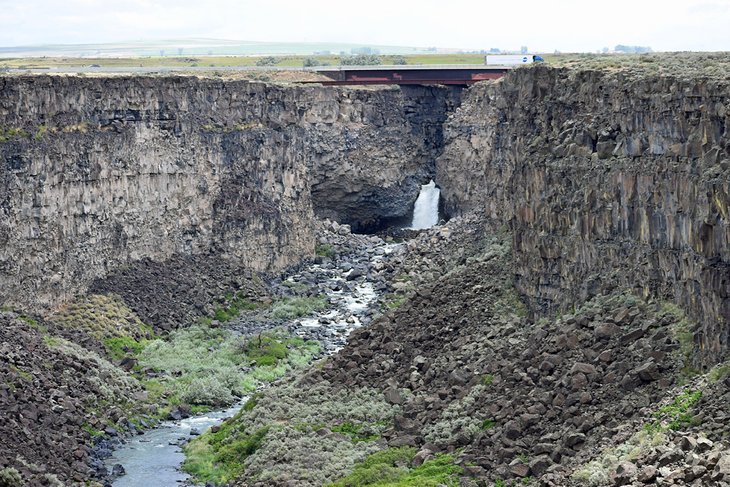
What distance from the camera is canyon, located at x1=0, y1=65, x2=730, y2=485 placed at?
43250mm

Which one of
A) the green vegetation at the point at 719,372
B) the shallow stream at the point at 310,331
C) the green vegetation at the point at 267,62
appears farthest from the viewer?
the green vegetation at the point at 267,62

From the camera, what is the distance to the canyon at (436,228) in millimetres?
43250

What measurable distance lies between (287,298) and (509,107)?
79.6 ft

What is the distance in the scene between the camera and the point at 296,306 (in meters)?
82.4

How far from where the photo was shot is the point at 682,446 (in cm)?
3631

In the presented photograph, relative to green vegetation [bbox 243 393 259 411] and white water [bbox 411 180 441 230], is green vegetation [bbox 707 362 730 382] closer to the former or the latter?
green vegetation [bbox 243 393 259 411]

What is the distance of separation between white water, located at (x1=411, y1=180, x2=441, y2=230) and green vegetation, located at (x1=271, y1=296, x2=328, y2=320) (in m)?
23.7

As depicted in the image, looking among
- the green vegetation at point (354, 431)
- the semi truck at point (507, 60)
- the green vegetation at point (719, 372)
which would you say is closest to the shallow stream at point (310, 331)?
the green vegetation at point (354, 431)

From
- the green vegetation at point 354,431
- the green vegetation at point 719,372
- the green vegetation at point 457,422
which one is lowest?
the green vegetation at point 354,431

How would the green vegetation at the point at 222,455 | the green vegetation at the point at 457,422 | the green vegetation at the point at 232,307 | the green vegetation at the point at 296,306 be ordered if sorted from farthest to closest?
the green vegetation at the point at 296,306, the green vegetation at the point at 232,307, the green vegetation at the point at 222,455, the green vegetation at the point at 457,422

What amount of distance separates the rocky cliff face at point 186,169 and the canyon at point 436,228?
5.5 inches

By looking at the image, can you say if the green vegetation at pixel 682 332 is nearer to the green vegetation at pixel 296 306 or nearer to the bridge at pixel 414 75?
the green vegetation at pixel 296 306

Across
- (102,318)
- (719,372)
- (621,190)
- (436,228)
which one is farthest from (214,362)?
(719,372)

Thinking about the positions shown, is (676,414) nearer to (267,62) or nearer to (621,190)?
(621,190)
